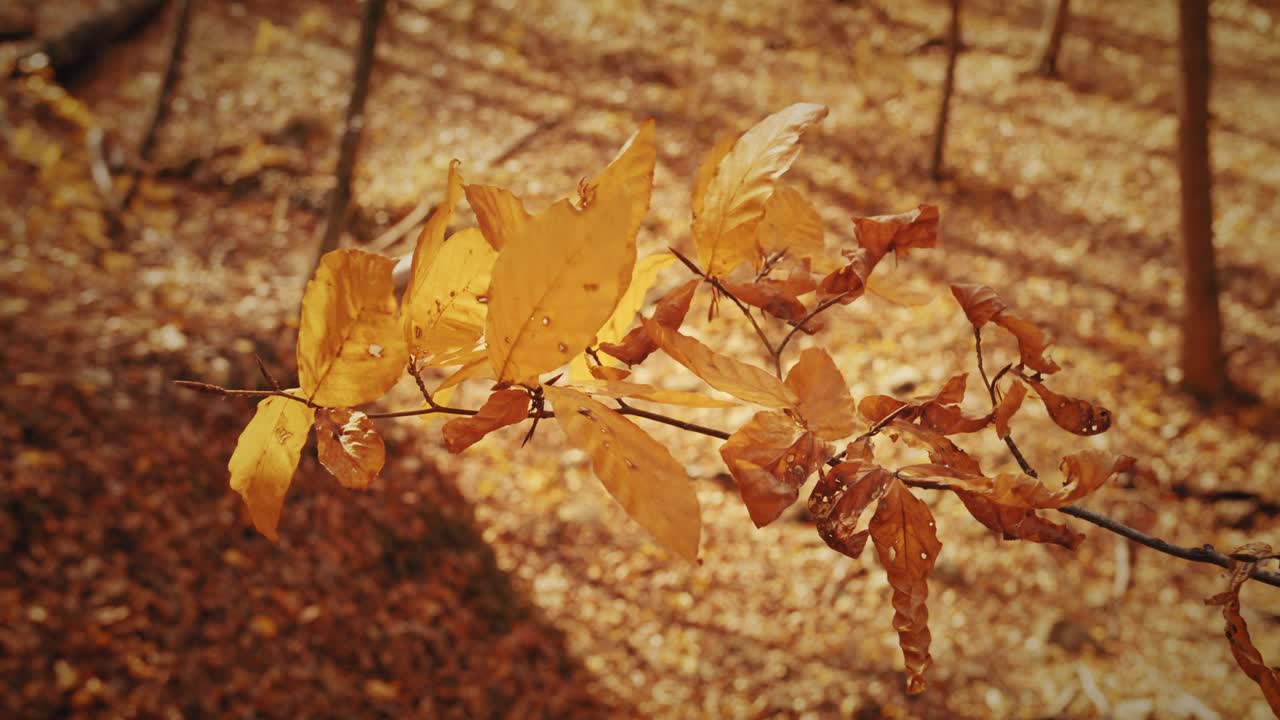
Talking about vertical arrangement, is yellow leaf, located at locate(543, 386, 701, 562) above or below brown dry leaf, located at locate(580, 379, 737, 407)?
below

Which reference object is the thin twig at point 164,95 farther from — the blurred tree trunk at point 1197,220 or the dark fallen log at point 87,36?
the blurred tree trunk at point 1197,220

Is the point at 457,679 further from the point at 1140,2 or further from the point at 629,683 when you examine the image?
the point at 1140,2

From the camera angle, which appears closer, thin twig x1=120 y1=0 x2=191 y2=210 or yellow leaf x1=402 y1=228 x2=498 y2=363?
yellow leaf x1=402 y1=228 x2=498 y2=363

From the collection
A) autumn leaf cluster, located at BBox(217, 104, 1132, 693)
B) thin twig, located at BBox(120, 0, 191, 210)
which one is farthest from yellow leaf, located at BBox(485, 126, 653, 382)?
thin twig, located at BBox(120, 0, 191, 210)

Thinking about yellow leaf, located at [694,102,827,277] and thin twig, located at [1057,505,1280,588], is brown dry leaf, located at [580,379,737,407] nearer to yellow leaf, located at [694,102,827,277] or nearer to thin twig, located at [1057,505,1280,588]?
yellow leaf, located at [694,102,827,277]

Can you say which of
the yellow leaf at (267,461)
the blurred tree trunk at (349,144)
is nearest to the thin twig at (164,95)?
the blurred tree trunk at (349,144)
